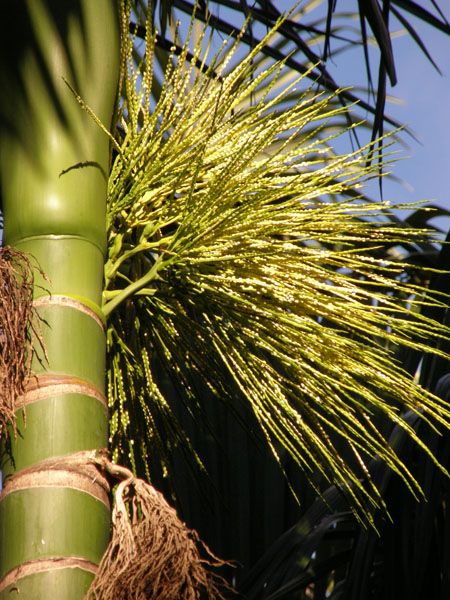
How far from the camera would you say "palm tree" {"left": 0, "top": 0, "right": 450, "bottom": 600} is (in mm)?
1107

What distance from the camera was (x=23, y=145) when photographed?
1.28m

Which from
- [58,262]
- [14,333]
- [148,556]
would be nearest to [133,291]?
[58,262]

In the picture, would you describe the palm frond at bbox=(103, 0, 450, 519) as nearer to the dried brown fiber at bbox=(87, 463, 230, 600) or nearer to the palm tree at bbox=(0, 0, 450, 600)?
the palm tree at bbox=(0, 0, 450, 600)

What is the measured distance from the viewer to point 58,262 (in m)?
1.24

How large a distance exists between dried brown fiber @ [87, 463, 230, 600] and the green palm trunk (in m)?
0.03

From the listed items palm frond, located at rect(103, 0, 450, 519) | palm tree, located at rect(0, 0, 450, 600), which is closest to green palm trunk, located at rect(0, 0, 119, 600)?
palm tree, located at rect(0, 0, 450, 600)

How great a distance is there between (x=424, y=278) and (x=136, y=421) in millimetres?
1608

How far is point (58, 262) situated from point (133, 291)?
0.16m

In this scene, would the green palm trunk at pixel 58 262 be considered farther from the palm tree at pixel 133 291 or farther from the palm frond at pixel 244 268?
the palm frond at pixel 244 268

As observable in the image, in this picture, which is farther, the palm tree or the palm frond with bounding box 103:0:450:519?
the palm frond with bounding box 103:0:450:519

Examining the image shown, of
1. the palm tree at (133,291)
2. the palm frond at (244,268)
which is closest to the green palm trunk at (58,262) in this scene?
the palm tree at (133,291)

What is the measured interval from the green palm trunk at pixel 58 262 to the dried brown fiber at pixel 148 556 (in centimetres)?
3

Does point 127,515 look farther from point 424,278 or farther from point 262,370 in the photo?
point 424,278

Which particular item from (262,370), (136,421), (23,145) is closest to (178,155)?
(23,145)
